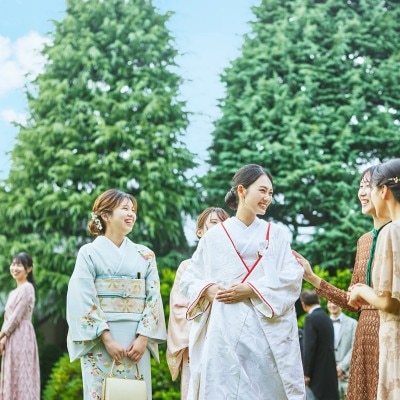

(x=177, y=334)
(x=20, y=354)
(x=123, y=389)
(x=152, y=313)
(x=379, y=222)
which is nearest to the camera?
(x=379, y=222)

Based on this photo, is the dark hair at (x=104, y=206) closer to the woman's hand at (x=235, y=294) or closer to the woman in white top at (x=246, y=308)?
the woman in white top at (x=246, y=308)

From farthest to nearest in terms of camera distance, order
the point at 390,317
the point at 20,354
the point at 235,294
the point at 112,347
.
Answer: the point at 20,354, the point at 112,347, the point at 235,294, the point at 390,317

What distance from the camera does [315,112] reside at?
1276 centimetres

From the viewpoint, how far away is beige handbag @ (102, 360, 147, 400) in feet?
14.5

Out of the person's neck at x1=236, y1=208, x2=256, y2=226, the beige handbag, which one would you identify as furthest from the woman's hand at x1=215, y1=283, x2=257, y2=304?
the beige handbag

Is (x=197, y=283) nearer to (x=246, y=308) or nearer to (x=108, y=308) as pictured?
(x=246, y=308)

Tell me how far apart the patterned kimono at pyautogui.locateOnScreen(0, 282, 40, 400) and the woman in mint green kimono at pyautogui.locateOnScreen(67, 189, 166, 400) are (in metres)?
3.21

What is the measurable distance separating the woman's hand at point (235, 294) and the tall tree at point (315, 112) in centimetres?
795

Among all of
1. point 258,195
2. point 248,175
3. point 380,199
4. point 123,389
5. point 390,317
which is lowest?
point 123,389

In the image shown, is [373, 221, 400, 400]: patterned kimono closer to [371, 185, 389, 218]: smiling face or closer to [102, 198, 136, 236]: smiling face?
[371, 185, 389, 218]: smiling face

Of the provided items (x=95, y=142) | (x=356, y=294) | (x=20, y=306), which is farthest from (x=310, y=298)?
(x=95, y=142)

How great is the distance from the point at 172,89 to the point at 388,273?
10.2 meters

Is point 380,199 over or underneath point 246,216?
underneath

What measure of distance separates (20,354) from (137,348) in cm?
351
